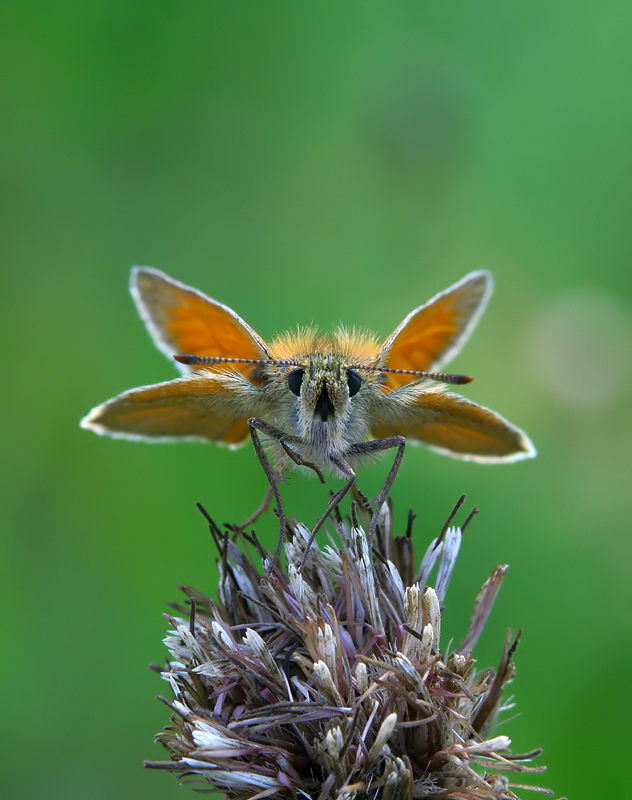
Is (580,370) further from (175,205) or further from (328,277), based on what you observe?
(175,205)

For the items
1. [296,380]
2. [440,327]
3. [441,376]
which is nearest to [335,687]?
[296,380]

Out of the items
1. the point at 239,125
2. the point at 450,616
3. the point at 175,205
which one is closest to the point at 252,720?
the point at 450,616

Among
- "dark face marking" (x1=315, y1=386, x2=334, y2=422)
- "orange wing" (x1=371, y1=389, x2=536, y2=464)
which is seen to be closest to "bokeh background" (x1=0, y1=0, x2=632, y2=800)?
"orange wing" (x1=371, y1=389, x2=536, y2=464)

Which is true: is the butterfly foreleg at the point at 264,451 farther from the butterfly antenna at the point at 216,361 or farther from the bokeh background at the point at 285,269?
the bokeh background at the point at 285,269

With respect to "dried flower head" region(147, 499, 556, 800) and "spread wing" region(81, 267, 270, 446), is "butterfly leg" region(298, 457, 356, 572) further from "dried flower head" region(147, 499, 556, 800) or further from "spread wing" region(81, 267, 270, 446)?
"spread wing" region(81, 267, 270, 446)

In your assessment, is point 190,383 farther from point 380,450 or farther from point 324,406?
point 380,450

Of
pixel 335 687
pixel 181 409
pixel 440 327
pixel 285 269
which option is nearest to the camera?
pixel 335 687
